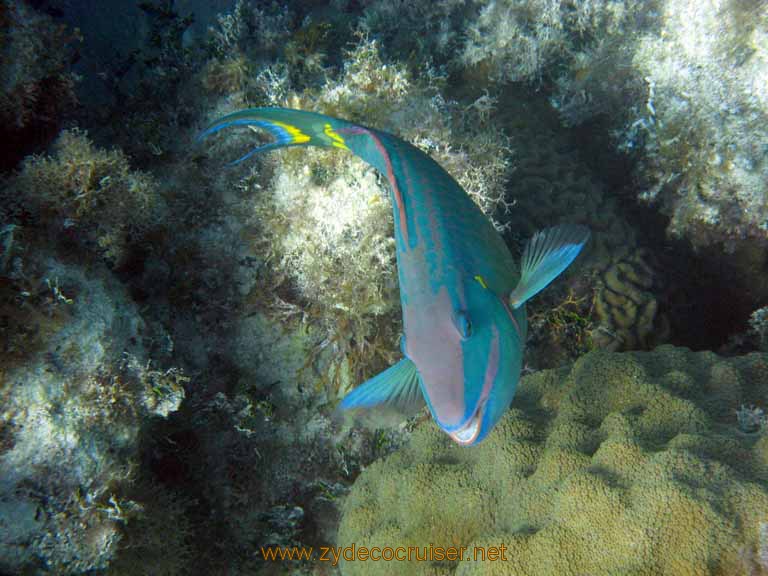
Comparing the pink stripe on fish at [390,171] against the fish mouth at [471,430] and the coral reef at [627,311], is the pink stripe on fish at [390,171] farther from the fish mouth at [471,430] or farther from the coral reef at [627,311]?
the coral reef at [627,311]

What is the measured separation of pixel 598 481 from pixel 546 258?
1.30 m

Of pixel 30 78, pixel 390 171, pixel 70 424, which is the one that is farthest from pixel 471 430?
pixel 30 78

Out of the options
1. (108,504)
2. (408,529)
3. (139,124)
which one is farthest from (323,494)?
(139,124)

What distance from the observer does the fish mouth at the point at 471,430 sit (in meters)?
1.48

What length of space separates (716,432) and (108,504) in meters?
3.57

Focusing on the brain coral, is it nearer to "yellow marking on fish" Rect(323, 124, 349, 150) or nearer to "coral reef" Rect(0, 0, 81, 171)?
"yellow marking on fish" Rect(323, 124, 349, 150)

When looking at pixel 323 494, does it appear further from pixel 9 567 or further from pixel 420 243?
pixel 420 243

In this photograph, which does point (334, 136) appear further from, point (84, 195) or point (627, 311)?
point (627, 311)

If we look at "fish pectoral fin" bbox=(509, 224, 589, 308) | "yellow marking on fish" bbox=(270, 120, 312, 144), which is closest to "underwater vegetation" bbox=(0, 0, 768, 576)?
"yellow marking on fish" bbox=(270, 120, 312, 144)

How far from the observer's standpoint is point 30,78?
2.97 m

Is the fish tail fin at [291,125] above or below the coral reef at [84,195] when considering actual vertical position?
above

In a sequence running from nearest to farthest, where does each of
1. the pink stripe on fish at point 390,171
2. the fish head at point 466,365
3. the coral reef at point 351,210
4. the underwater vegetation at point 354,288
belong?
the fish head at point 466,365, the pink stripe on fish at point 390,171, the underwater vegetation at point 354,288, the coral reef at point 351,210

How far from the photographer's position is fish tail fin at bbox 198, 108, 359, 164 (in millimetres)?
2090

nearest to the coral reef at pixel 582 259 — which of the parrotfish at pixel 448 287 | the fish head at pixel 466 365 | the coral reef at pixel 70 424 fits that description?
the parrotfish at pixel 448 287
